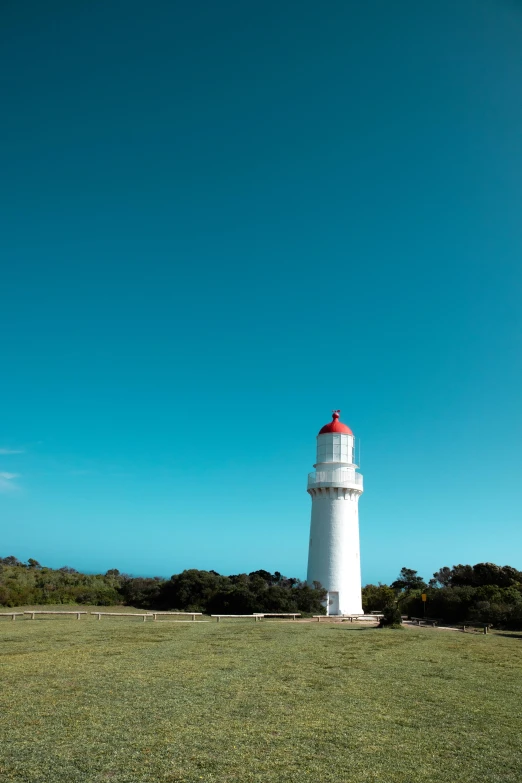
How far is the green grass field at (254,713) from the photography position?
7293mm

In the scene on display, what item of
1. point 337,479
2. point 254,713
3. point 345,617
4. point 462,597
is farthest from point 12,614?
point 462,597

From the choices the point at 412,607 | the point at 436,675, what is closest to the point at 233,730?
the point at 436,675

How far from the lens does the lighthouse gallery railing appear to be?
33.0 metres

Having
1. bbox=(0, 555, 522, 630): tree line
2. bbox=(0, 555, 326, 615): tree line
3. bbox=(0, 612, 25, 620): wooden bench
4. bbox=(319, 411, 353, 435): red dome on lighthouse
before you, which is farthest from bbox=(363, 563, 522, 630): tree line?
bbox=(0, 612, 25, 620): wooden bench

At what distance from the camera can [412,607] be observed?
3556cm

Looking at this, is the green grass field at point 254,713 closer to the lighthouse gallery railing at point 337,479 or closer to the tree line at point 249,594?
the tree line at point 249,594

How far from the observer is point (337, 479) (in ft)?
109

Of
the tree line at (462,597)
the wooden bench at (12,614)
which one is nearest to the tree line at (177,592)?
the tree line at (462,597)

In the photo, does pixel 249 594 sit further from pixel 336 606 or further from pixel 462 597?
pixel 462 597

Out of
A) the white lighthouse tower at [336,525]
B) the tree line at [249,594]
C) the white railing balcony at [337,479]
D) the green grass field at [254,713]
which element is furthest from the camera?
the white railing balcony at [337,479]

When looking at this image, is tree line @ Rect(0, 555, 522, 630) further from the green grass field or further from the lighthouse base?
the green grass field

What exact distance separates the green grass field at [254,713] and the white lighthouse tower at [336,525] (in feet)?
50.1

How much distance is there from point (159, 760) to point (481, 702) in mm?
6838

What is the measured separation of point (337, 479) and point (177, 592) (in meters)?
12.1
